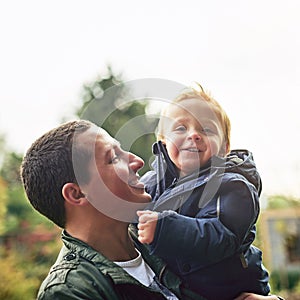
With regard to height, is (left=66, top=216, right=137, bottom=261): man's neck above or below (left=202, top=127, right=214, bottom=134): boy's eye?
below

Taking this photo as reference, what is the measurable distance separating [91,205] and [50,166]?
0.08 metres

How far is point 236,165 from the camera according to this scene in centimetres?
104

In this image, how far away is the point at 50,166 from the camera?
984mm

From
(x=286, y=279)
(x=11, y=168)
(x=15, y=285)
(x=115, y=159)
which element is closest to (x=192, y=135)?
(x=115, y=159)

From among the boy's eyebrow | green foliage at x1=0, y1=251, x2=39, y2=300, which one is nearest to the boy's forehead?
the boy's eyebrow

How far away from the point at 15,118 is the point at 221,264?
410cm

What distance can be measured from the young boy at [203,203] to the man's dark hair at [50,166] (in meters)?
0.13

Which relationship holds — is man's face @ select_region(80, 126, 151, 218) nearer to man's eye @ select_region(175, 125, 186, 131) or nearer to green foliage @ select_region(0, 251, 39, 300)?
man's eye @ select_region(175, 125, 186, 131)

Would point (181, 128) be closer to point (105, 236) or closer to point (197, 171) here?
point (197, 171)

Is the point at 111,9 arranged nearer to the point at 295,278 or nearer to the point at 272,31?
the point at 272,31

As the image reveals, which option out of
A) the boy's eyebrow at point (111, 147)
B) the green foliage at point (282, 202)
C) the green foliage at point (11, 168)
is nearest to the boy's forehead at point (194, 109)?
the boy's eyebrow at point (111, 147)

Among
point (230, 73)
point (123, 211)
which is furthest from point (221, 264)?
point (230, 73)

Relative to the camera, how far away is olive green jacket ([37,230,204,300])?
0.94m

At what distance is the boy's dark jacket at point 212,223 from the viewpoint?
0.97m
